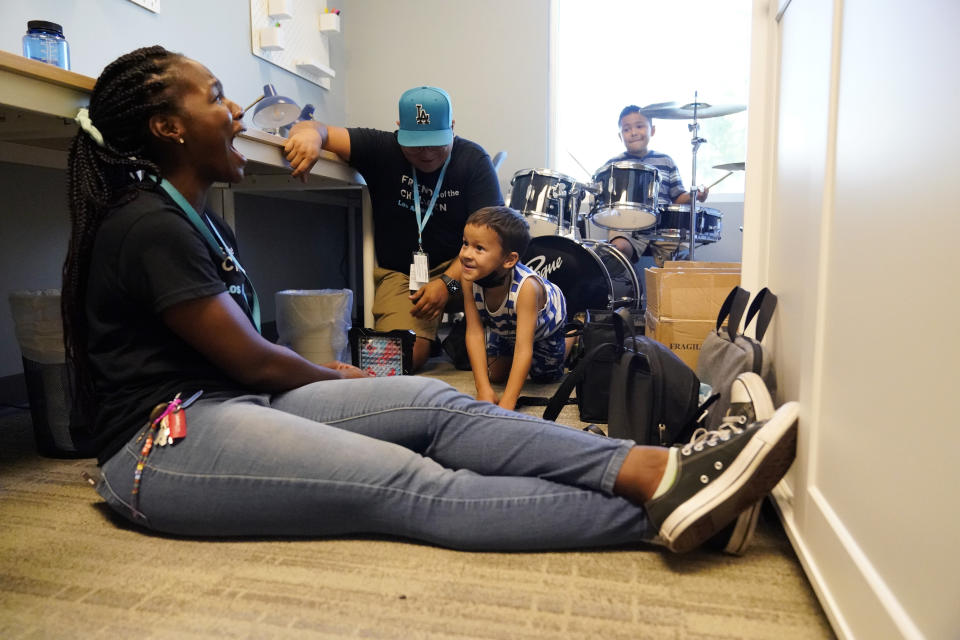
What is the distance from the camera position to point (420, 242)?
2.38 m

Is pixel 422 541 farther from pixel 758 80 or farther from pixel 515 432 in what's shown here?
pixel 758 80

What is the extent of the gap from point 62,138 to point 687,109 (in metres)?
2.97

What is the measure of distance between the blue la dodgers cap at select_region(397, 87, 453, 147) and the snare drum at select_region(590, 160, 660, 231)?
1.17 m

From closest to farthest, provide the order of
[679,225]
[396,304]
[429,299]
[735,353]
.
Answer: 1. [735,353]
2. [429,299]
3. [396,304]
4. [679,225]

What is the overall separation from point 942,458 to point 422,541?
2.35ft

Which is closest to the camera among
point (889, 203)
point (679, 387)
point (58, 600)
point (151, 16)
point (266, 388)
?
point (889, 203)

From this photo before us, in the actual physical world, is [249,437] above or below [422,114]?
below

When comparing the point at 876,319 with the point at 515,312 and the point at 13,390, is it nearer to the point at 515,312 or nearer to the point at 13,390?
the point at 515,312

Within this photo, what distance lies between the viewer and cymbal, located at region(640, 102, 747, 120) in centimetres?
339

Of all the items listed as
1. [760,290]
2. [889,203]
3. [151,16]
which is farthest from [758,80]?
[151,16]

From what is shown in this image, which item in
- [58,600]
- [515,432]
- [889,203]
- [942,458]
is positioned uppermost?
[889,203]

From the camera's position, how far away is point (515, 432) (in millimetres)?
1024

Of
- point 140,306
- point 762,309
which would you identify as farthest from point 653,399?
point 140,306

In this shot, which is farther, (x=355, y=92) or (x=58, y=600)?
(x=355, y=92)
